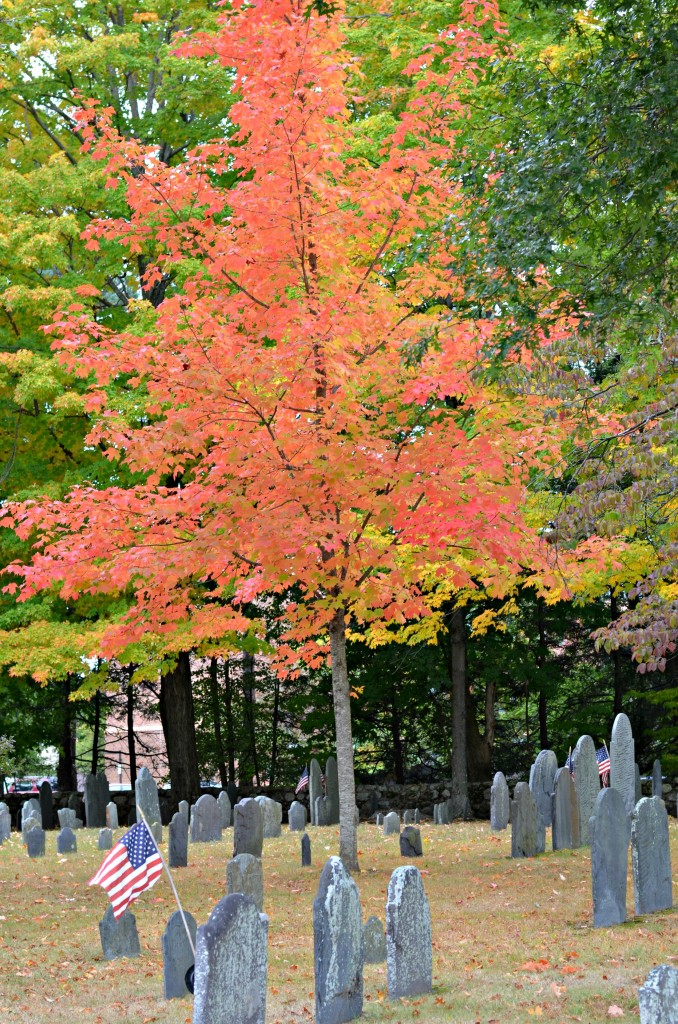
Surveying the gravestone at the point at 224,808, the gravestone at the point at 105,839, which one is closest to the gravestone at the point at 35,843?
the gravestone at the point at 105,839

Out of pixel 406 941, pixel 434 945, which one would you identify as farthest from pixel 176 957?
pixel 434 945

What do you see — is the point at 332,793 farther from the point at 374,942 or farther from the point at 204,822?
the point at 374,942

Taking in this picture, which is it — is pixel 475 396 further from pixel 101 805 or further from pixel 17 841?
pixel 101 805

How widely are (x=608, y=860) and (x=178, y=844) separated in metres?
6.71

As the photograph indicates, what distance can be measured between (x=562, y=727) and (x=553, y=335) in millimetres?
15152

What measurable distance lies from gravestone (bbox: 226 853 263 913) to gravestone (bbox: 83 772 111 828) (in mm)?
12996

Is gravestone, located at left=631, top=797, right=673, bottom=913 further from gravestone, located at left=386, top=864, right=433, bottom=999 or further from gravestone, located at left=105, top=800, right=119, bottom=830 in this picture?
gravestone, located at left=105, top=800, right=119, bottom=830

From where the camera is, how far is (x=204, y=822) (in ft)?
58.9

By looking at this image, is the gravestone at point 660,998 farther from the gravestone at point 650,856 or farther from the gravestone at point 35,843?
the gravestone at point 35,843

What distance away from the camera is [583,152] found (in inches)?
375

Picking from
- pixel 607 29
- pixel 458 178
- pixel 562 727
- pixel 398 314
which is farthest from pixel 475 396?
pixel 562 727

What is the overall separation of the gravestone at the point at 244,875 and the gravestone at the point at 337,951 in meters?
3.02

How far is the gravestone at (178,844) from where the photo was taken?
1447cm

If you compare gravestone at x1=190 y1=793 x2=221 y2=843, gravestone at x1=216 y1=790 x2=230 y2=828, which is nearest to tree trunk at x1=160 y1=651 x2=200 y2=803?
gravestone at x1=216 y1=790 x2=230 y2=828
